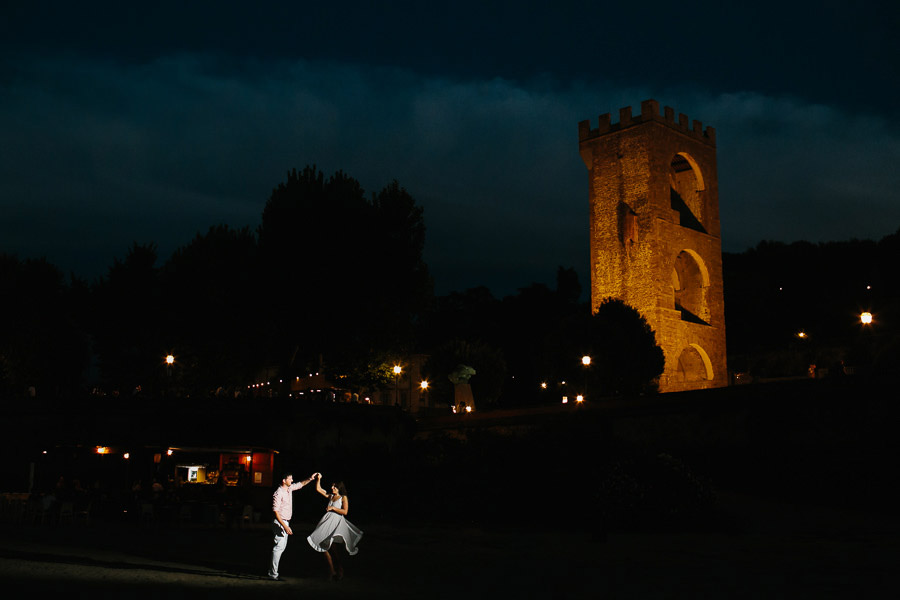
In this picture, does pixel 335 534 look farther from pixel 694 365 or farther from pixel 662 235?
pixel 694 365

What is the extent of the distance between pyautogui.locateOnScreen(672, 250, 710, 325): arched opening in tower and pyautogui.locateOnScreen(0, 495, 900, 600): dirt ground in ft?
96.5

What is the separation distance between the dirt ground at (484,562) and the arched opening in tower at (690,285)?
2941 centimetres

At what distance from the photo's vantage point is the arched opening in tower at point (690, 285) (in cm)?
5031

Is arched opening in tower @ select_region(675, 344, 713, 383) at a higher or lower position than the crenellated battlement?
lower

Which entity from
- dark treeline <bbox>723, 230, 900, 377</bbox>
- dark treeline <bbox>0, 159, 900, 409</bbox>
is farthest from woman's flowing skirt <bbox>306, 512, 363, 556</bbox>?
dark treeline <bbox>723, 230, 900, 377</bbox>

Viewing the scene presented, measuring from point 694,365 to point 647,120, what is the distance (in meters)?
13.9

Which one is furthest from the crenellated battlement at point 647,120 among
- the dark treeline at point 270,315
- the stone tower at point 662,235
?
the dark treeline at point 270,315

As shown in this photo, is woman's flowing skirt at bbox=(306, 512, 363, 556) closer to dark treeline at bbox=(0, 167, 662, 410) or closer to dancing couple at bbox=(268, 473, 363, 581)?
dancing couple at bbox=(268, 473, 363, 581)

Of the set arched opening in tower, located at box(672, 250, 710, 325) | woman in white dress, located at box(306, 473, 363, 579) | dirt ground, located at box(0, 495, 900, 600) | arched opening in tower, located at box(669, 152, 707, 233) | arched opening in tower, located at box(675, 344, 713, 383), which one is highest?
arched opening in tower, located at box(669, 152, 707, 233)

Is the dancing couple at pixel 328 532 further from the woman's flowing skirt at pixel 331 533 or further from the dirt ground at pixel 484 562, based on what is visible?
the dirt ground at pixel 484 562

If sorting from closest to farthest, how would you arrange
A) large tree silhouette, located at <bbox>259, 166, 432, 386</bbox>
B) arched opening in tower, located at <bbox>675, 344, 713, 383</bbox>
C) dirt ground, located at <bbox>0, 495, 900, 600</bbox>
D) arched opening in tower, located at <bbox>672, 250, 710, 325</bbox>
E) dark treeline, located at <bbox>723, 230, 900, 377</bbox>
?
1. dirt ground, located at <bbox>0, 495, 900, 600</bbox>
2. large tree silhouette, located at <bbox>259, 166, 432, 386</bbox>
3. arched opening in tower, located at <bbox>675, 344, 713, 383</bbox>
4. arched opening in tower, located at <bbox>672, 250, 710, 325</bbox>
5. dark treeline, located at <bbox>723, 230, 900, 377</bbox>

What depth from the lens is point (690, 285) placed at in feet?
167

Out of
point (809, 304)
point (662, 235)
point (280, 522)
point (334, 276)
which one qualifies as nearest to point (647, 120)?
point (662, 235)

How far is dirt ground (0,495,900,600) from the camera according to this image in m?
11.5
